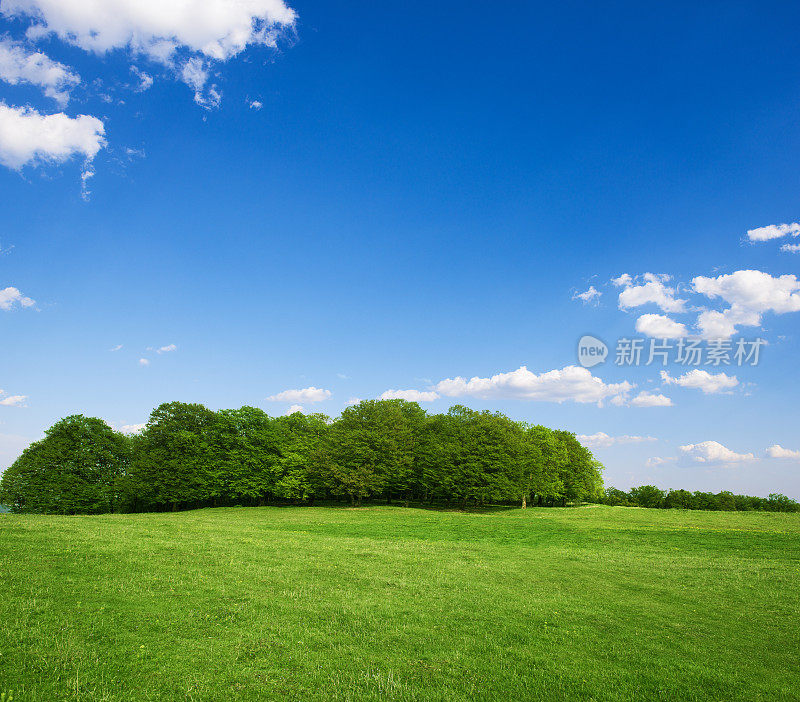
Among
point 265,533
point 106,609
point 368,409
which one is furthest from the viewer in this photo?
point 368,409

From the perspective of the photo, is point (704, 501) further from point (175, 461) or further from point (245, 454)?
point (175, 461)

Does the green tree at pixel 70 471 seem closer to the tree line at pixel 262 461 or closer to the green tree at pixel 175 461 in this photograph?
the tree line at pixel 262 461

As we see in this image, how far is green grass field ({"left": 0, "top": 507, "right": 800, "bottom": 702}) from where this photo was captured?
852 centimetres

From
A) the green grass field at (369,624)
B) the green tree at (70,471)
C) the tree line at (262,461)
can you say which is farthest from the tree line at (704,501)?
the green tree at (70,471)

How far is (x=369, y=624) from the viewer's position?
11.6m

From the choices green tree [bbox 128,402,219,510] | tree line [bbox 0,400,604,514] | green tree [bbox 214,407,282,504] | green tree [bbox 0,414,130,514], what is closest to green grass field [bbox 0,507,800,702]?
tree line [bbox 0,400,604,514]

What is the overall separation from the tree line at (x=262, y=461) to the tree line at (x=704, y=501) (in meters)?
31.4

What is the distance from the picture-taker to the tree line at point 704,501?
74.9 m

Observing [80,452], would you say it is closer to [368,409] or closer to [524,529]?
[368,409]

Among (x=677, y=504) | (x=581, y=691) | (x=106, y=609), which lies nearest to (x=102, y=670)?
(x=106, y=609)

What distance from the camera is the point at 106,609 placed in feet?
37.0

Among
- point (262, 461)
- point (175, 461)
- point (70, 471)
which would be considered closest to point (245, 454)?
point (262, 461)

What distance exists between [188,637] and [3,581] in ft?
23.6

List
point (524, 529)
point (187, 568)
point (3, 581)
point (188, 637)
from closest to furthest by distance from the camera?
point (188, 637) → point (3, 581) → point (187, 568) → point (524, 529)
